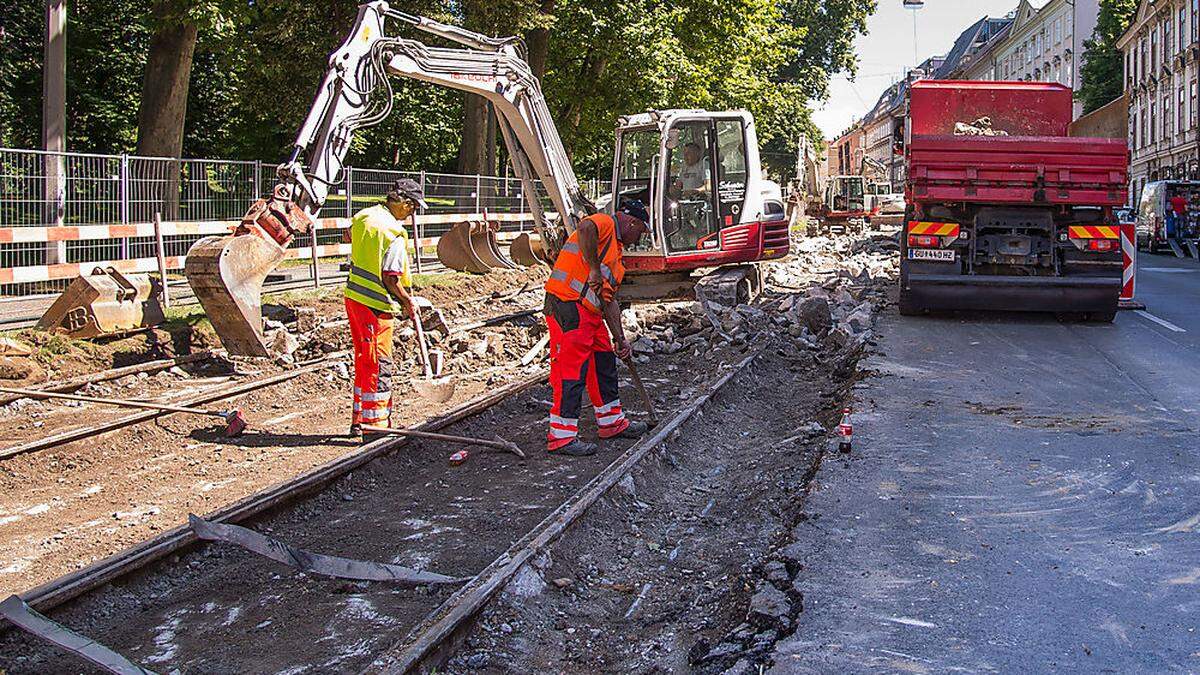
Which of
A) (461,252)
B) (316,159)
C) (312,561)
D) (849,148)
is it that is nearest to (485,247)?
(461,252)

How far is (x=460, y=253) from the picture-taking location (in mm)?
19594

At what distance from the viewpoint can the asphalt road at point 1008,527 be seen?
4188mm

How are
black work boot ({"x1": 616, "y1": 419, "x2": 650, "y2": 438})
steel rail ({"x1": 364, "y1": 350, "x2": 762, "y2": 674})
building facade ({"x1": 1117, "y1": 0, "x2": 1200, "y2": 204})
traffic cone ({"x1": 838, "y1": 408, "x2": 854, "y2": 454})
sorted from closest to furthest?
steel rail ({"x1": 364, "y1": 350, "x2": 762, "y2": 674}), traffic cone ({"x1": 838, "y1": 408, "x2": 854, "y2": 454}), black work boot ({"x1": 616, "y1": 419, "x2": 650, "y2": 438}), building facade ({"x1": 1117, "y1": 0, "x2": 1200, "y2": 204})

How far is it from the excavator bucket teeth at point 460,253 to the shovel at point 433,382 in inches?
309

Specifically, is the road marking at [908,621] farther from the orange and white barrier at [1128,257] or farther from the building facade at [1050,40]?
the building facade at [1050,40]

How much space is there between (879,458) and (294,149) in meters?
5.78

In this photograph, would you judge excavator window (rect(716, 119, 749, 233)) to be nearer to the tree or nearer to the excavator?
the excavator

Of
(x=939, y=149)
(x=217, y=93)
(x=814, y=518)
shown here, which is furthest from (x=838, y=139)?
(x=814, y=518)

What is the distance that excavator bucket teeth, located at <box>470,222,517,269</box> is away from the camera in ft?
64.5

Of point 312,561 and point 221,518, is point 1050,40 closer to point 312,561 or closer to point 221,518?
point 221,518

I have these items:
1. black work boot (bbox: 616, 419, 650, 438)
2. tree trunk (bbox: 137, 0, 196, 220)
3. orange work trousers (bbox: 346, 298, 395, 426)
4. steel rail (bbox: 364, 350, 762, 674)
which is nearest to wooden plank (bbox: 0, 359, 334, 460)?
orange work trousers (bbox: 346, 298, 395, 426)

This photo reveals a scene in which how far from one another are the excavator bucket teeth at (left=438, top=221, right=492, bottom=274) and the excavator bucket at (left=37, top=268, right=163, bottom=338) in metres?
8.12

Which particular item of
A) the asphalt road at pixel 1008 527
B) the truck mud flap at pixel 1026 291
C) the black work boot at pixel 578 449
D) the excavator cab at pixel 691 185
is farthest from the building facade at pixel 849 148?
the black work boot at pixel 578 449

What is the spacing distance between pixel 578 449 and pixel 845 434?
6.13 ft
